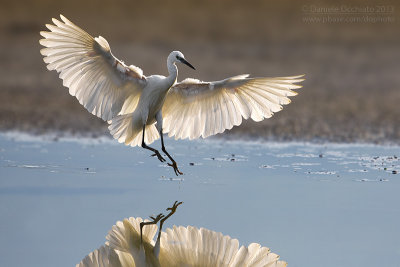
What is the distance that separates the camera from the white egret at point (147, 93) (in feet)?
23.5

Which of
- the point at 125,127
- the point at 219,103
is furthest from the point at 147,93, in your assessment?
the point at 219,103

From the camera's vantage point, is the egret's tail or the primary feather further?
the egret's tail

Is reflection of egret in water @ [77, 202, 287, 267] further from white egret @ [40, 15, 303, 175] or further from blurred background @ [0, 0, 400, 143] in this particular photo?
blurred background @ [0, 0, 400, 143]

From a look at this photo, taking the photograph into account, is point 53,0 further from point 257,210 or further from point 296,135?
point 257,210

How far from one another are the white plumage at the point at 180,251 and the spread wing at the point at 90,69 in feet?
6.21

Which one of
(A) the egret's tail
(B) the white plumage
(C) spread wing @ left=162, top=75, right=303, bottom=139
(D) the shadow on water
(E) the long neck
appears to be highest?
(E) the long neck

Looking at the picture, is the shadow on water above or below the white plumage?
above

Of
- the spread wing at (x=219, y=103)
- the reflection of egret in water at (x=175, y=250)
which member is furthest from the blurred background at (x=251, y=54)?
the reflection of egret in water at (x=175, y=250)

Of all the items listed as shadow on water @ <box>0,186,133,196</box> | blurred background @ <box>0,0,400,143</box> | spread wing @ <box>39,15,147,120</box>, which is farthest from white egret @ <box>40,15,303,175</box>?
blurred background @ <box>0,0,400,143</box>

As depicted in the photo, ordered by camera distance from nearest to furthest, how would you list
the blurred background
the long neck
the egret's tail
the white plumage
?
the white plumage < the long neck < the egret's tail < the blurred background

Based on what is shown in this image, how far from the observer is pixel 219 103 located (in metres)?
7.78

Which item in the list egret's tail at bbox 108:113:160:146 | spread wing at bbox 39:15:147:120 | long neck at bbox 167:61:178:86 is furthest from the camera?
egret's tail at bbox 108:113:160:146

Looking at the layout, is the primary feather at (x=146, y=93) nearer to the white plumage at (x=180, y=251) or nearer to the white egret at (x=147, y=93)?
the white egret at (x=147, y=93)

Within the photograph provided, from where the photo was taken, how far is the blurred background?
12148 mm
